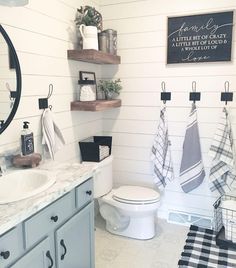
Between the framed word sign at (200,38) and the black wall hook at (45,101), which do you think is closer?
the black wall hook at (45,101)

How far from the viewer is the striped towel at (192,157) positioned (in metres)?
2.59

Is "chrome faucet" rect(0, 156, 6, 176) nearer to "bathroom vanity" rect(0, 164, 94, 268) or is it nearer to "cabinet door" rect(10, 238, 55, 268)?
"bathroom vanity" rect(0, 164, 94, 268)

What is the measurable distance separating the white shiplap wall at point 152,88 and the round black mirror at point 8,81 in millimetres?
1277

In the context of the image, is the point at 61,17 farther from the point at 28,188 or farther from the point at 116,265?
the point at 116,265

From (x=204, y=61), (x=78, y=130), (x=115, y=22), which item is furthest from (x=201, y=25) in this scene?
(x=78, y=130)

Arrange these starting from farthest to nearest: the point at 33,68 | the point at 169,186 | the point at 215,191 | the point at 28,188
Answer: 1. the point at 169,186
2. the point at 215,191
3. the point at 33,68
4. the point at 28,188

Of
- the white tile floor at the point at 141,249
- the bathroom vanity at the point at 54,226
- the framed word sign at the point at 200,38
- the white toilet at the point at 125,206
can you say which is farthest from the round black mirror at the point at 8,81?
the framed word sign at the point at 200,38

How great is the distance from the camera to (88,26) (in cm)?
224

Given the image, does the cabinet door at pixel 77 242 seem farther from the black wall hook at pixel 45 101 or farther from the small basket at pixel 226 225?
the small basket at pixel 226 225

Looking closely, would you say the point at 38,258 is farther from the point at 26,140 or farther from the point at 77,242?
the point at 26,140

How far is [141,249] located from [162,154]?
0.87 m

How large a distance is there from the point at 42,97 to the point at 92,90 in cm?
56

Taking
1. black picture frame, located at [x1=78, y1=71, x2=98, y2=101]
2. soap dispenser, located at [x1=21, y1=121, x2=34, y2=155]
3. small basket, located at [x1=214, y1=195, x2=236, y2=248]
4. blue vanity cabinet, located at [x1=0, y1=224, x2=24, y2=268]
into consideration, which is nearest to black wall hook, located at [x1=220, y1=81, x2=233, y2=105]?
small basket, located at [x1=214, y1=195, x2=236, y2=248]

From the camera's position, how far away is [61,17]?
2182 mm
